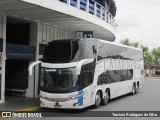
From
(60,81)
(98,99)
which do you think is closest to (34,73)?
(98,99)

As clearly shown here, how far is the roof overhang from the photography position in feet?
46.5

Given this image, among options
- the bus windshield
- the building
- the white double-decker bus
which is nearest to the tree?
the building

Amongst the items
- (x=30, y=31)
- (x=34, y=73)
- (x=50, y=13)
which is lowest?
(x=34, y=73)

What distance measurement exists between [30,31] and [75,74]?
233 inches

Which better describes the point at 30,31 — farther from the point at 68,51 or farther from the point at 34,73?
the point at 68,51

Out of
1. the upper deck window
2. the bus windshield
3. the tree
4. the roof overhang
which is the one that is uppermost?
the tree

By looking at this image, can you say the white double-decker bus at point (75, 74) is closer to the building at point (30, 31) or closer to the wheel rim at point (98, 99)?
the wheel rim at point (98, 99)

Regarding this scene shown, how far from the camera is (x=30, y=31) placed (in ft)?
61.6

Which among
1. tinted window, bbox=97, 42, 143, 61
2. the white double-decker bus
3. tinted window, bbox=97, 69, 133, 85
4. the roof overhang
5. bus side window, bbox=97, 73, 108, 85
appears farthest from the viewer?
tinted window, bbox=97, 42, 143, 61

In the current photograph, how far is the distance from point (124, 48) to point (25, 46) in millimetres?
6241

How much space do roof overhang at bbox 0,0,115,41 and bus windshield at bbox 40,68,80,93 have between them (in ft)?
9.41

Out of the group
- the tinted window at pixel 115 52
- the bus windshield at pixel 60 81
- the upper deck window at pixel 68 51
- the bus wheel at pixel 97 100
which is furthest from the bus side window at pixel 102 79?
the bus windshield at pixel 60 81

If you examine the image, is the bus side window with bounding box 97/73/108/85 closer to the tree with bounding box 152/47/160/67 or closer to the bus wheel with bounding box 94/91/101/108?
the bus wheel with bounding box 94/91/101/108

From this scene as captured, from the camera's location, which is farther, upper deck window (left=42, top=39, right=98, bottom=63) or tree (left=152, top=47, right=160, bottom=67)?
tree (left=152, top=47, right=160, bottom=67)
